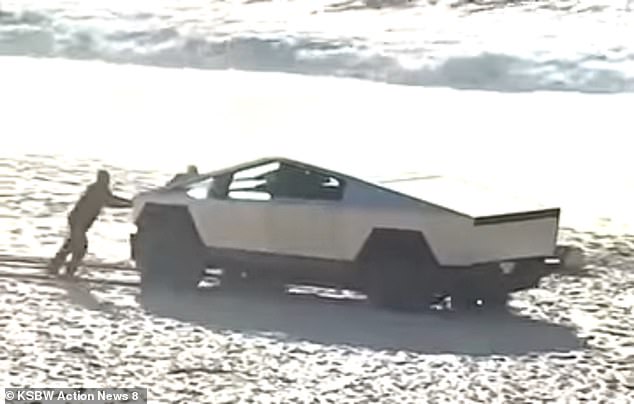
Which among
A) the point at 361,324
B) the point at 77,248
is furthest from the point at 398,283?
the point at 77,248

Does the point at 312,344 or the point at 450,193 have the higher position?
the point at 450,193

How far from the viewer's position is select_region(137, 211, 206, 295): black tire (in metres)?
2.53

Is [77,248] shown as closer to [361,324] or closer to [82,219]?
[82,219]

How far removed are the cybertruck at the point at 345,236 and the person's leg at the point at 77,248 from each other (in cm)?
10

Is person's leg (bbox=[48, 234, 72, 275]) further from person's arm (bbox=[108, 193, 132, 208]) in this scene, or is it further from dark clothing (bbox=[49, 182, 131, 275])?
person's arm (bbox=[108, 193, 132, 208])

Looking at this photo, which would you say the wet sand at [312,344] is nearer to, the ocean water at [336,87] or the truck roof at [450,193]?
the truck roof at [450,193]

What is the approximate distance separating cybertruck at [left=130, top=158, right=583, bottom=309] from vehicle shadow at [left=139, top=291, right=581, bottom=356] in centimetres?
4

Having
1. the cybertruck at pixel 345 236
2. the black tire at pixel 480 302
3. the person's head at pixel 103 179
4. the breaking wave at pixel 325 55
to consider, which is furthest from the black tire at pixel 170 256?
the breaking wave at pixel 325 55

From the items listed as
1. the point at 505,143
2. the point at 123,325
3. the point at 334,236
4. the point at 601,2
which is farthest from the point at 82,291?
the point at 601,2

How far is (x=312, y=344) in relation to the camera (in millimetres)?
2168

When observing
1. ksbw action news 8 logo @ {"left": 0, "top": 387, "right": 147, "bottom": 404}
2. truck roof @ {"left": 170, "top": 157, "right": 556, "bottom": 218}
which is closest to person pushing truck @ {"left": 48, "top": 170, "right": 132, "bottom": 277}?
truck roof @ {"left": 170, "top": 157, "right": 556, "bottom": 218}

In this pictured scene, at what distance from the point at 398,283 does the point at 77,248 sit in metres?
0.66

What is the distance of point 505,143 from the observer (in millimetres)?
3861

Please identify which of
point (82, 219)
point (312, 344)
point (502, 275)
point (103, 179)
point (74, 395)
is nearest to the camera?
point (74, 395)
